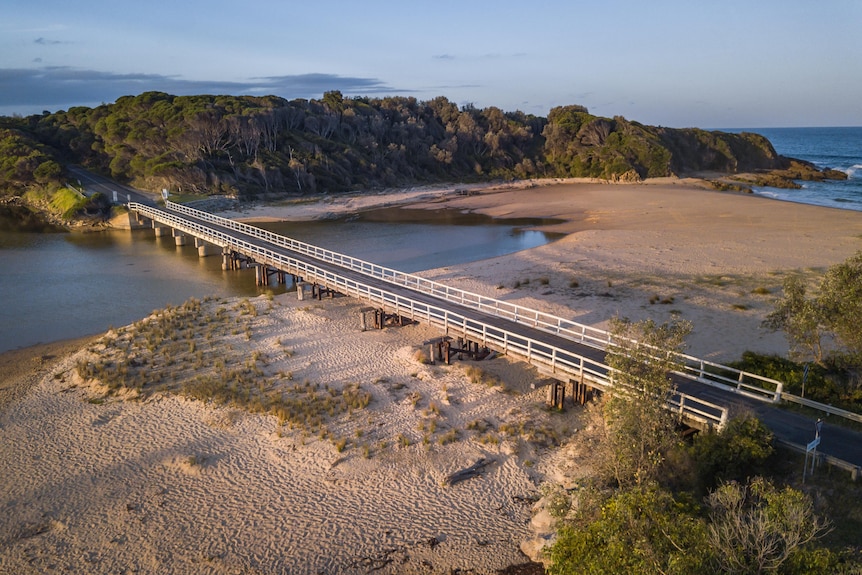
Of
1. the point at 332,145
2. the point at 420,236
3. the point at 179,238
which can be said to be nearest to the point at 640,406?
the point at 420,236

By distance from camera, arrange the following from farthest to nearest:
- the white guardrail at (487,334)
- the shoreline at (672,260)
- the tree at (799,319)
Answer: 1. the shoreline at (672,260)
2. the tree at (799,319)
3. the white guardrail at (487,334)

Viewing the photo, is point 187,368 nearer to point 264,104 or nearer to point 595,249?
point 595,249

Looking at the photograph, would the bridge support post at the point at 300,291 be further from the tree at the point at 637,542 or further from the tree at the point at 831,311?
the tree at the point at 637,542

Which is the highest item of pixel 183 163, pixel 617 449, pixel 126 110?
pixel 126 110

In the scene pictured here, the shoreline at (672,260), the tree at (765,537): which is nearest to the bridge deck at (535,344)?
the shoreline at (672,260)

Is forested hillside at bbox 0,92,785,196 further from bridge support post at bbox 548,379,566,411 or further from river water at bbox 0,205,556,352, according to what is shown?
bridge support post at bbox 548,379,566,411

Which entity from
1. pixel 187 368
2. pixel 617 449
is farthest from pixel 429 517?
pixel 187 368
